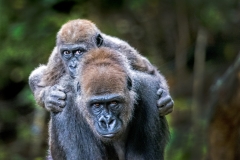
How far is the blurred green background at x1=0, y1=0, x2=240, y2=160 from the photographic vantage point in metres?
9.84

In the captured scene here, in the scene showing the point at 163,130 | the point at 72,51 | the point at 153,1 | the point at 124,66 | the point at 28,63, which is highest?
the point at 153,1

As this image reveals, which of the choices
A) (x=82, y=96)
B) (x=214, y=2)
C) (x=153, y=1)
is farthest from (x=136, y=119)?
(x=153, y=1)

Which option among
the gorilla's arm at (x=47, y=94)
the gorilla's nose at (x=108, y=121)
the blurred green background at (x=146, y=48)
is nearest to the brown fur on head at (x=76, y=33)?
the gorilla's arm at (x=47, y=94)

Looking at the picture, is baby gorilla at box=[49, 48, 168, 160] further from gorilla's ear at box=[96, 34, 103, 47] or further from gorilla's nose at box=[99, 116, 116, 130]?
gorilla's ear at box=[96, 34, 103, 47]

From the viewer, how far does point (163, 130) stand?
19.6ft

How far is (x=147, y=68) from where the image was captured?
6.39 m

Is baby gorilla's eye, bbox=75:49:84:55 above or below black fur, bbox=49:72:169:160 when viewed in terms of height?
above

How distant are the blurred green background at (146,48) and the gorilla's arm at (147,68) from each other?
2632mm

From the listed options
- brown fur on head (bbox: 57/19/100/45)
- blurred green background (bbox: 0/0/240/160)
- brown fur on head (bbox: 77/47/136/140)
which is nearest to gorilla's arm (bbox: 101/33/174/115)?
brown fur on head (bbox: 57/19/100/45)

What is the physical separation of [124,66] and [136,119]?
0.64 metres

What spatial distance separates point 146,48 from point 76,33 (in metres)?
4.83

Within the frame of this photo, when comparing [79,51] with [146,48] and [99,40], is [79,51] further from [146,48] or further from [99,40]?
[146,48]

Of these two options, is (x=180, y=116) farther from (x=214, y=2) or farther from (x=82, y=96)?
(x=82, y=96)

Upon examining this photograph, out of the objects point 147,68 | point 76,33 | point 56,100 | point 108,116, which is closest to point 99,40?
point 76,33
